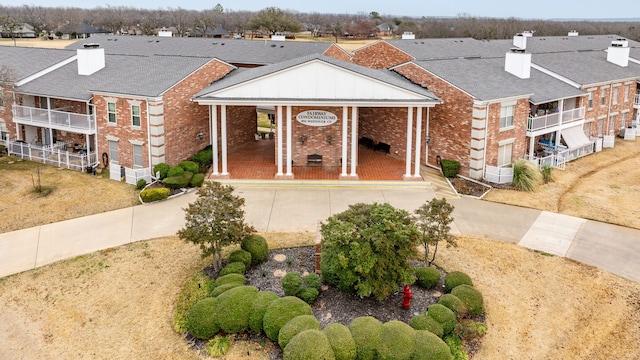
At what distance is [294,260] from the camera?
20.0 m

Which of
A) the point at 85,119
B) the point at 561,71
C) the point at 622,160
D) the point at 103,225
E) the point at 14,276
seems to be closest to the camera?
the point at 14,276

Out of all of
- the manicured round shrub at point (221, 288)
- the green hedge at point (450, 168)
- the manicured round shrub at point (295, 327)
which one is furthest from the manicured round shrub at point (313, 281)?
the green hedge at point (450, 168)

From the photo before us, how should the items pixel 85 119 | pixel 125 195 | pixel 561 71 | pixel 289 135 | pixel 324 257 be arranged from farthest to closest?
pixel 561 71 < pixel 85 119 < pixel 289 135 < pixel 125 195 < pixel 324 257

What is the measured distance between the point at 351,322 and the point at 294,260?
482 centimetres

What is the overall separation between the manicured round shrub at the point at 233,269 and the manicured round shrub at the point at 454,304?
6535 mm

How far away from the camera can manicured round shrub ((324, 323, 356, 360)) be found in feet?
45.1

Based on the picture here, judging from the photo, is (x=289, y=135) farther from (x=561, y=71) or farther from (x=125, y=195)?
(x=561, y=71)

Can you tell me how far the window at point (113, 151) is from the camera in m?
30.7

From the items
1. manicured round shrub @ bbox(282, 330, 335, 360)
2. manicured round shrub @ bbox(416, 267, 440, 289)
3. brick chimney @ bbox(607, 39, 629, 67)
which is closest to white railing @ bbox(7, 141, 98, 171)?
manicured round shrub @ bbox(416, 267, 440, 289)

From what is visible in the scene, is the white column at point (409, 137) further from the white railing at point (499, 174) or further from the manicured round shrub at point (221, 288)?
the manicured round shrub at point (221, 288)

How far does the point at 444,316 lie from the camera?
614 inches

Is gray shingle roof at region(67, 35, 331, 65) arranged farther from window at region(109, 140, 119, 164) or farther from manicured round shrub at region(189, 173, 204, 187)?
manicured round shrub at region(189, 173, 204, 187)

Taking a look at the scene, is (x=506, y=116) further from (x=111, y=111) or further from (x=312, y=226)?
(x=111, y=111)

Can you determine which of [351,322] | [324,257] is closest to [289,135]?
[324,257]
